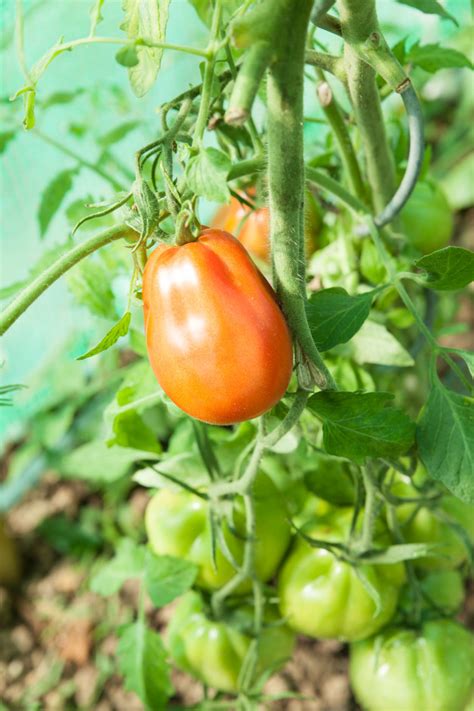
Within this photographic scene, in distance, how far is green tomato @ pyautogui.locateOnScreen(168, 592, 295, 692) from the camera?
787 mm

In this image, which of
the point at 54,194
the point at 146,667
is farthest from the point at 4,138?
the point at 146,667

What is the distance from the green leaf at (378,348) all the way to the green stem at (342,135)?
0.14 meters

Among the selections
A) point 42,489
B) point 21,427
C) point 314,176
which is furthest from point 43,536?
point 314,176

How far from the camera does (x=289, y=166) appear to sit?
42 centimetres

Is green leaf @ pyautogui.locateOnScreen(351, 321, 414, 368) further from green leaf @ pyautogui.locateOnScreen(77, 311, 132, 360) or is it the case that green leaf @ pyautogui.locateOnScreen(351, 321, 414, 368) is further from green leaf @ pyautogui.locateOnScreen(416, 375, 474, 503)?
green leaf @ pyautogui.locateOnScreen(77, 311, 132, 360)

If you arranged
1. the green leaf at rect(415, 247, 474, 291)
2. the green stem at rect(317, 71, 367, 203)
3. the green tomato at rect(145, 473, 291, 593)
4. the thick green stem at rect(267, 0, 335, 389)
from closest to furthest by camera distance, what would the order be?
1. the thick green stem at rect(267, 0, 335, 389)
2. the green leaf at rect(415, 247, 474, 291)
3. the green stem at rect(317, 71, 367, 203)
4. the green tomato at rect(145, 473, 291, 593)

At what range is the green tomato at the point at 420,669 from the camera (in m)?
0.78

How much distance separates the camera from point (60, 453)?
1.46m

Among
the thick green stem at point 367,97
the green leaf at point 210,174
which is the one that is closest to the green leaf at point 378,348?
the thick green stem at point 367,97

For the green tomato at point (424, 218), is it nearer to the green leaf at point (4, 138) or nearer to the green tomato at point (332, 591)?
the green tomato at point (332, 591)

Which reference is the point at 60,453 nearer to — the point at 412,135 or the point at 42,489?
the point at 42,489

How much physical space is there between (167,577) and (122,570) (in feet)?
0.35

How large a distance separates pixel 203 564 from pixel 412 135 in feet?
1.50

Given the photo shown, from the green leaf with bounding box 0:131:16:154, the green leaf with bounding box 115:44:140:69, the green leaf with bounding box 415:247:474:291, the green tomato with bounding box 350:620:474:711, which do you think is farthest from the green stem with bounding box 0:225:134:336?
the green tomato with bounding box 350:620:474:711
